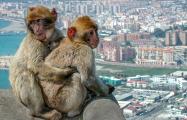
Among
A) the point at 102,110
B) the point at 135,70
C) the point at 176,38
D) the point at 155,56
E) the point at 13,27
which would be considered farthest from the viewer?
the point at 13,27

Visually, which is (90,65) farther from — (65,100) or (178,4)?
(178,4)

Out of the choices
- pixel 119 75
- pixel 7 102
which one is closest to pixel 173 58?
pixel 119 75

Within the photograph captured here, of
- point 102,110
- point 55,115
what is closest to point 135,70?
point 55,115

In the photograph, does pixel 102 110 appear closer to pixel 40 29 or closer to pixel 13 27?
pixel 40 29

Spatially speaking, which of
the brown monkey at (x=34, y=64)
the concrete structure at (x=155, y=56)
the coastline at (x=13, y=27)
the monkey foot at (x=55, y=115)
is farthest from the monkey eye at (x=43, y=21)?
the coastline at (x=13, y=27)

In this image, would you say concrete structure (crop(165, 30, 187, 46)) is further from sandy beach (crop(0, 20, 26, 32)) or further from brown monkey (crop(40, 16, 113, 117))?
brown monkey (crop(40, 16, 113, 117))

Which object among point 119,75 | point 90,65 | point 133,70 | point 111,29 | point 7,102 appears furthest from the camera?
point 111,29
